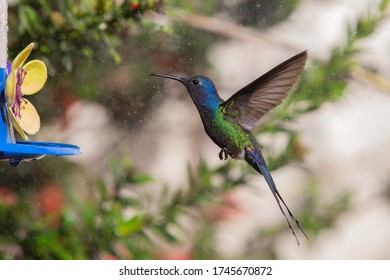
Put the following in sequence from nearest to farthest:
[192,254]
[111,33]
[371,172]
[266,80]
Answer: [266,80] → [111,33] → [192,254] → [371,172]

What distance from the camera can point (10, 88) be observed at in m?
0.98

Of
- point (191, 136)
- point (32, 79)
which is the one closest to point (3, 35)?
point (32, 79)

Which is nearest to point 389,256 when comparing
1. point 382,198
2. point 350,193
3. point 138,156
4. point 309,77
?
point 382,198

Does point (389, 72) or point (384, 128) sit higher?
point (389, 72)

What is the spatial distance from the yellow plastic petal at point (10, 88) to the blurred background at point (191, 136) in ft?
1.09

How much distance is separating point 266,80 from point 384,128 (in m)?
1.28

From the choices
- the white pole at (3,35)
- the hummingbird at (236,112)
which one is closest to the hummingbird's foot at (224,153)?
the hummingbird at (236,112)

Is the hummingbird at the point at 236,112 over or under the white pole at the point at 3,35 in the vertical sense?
under

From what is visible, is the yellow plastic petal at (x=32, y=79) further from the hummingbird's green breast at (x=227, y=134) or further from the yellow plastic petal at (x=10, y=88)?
the hummingbird's green breast at (x=227, y=134)

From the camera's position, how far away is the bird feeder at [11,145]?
0.90 meters

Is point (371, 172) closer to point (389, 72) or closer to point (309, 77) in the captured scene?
point (389, 72)

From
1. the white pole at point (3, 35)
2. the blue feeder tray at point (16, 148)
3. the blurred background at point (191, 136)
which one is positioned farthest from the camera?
the blurred background at point (191, 136)

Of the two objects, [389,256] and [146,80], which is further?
[389,256]

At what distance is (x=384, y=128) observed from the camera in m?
2.26
